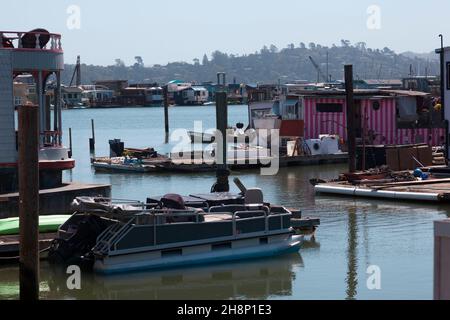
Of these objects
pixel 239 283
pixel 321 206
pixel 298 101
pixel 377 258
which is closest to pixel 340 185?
pixel 321 206

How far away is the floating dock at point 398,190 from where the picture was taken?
35009mm

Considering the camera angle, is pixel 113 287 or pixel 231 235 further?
pixel 231 235

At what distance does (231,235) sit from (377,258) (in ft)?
13.0

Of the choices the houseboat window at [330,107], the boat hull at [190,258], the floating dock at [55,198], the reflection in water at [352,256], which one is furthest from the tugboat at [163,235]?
the houseboat window at [330,107]

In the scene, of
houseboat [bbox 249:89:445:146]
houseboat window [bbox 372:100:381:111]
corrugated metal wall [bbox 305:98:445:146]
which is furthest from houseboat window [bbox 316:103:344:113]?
houseboat window [bbox 372:100:381:111]

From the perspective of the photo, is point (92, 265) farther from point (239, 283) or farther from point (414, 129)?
point (414, 129)

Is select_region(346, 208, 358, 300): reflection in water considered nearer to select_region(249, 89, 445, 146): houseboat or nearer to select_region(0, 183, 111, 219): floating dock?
select_region(0, 183, 111, 219): floating dock

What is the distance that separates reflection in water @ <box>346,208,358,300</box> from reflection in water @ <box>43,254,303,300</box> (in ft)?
4.58

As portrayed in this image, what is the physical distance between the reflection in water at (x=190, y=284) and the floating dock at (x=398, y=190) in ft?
37.4

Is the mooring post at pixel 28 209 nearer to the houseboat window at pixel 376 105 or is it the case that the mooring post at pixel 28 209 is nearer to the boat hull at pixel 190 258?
the boat hull at pixel 190 258

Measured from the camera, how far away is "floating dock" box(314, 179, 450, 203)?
35.0 meters

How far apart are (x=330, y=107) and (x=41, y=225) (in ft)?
110

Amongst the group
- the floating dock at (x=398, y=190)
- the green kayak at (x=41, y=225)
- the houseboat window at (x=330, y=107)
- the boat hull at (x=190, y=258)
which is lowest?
the boat hull at (x=190, y=258)
